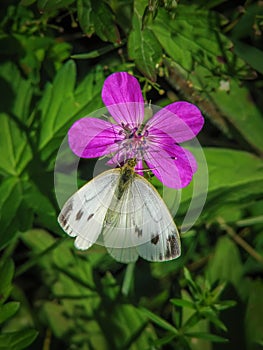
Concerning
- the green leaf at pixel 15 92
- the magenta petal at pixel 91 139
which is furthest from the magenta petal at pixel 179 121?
the green leaf at pixel 15 92

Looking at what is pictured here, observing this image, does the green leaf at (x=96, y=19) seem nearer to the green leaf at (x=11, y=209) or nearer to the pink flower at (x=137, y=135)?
the pink flower at (x=137, y=135)

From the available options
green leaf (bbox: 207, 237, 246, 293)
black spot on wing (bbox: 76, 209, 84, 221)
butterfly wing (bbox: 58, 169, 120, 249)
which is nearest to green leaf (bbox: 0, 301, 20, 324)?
butterfly wing (bbox: 58, 169, 120, 249)

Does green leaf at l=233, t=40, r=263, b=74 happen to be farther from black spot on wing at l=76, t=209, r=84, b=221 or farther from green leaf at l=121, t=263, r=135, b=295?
black spot on wing at l=76, t=209, r=84, b=221

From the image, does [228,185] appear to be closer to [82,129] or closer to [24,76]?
[82,129]

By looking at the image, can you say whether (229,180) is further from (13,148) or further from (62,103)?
(13,148)

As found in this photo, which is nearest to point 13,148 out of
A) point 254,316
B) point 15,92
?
point 15,92

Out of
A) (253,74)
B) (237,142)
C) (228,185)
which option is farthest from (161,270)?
(253,74)
